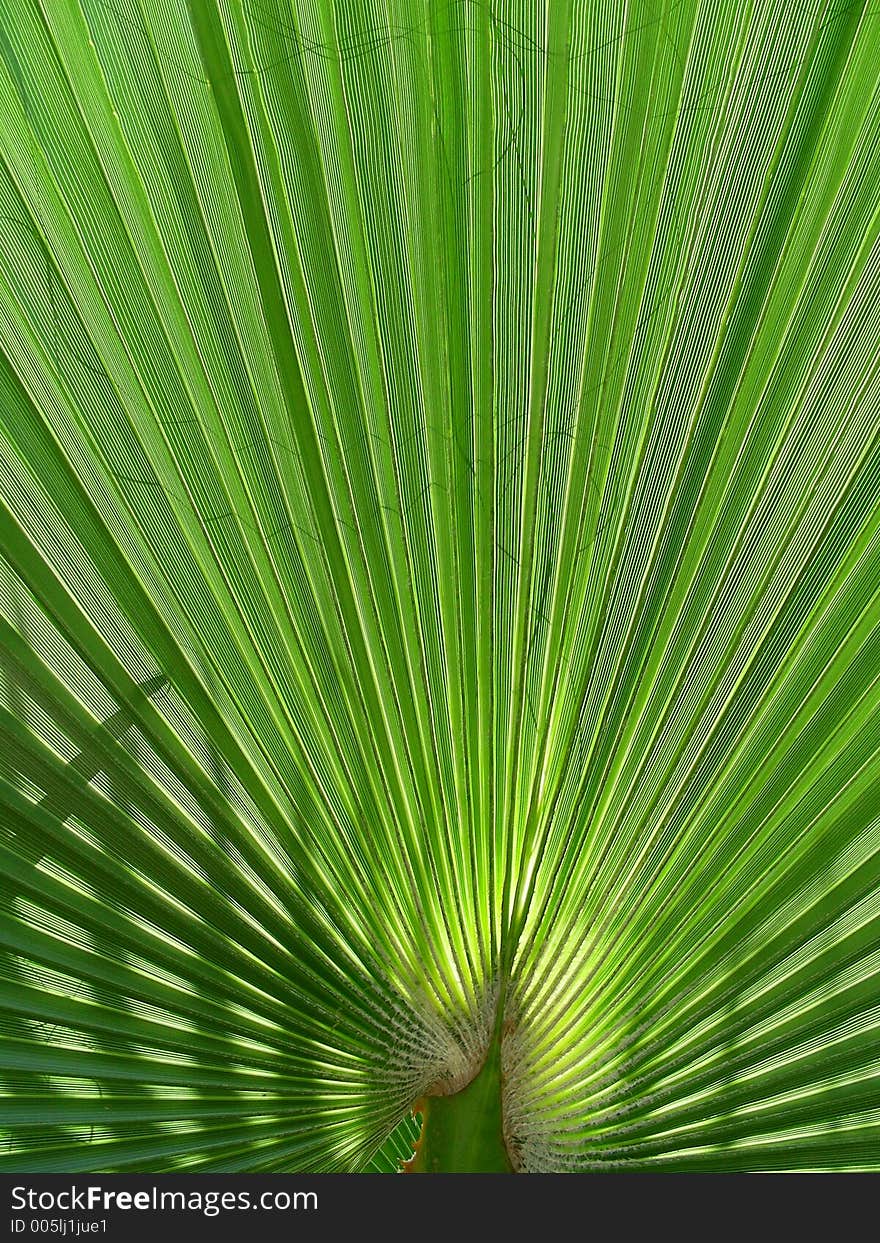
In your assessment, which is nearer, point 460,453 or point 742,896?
point 460,453

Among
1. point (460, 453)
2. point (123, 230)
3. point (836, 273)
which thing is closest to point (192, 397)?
point (123, 230)

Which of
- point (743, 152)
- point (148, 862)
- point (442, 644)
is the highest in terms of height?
point (743, 152)

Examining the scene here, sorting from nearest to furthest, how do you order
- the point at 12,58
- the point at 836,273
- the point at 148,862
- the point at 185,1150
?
the point at 12,58
the point at 836,273
the point at 148,862
the point at 185,1150

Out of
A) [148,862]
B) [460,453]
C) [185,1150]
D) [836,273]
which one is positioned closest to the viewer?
[836,273]

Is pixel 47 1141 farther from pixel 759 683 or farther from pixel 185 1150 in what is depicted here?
pixel 759 683

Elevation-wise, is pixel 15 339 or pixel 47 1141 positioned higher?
pixel 15 339

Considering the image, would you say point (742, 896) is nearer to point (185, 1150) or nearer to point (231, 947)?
point (231, 947)
